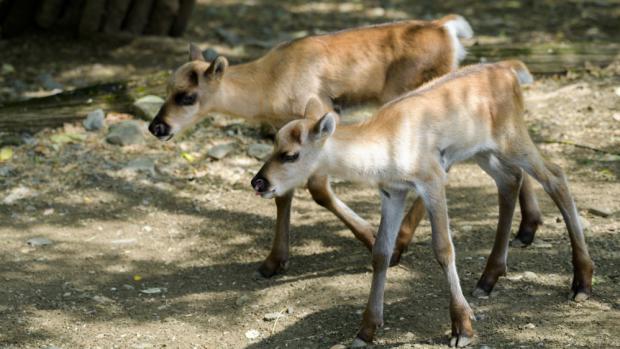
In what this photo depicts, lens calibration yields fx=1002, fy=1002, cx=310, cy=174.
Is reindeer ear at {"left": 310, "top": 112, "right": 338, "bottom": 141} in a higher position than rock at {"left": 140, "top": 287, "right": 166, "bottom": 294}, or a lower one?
higher

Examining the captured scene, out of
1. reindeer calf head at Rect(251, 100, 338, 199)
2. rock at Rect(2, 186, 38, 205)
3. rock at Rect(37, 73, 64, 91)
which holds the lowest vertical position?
rock at Rect(37, 73, 64, 91)

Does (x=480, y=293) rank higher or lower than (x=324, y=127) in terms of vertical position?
lower

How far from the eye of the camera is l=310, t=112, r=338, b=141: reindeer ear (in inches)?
254

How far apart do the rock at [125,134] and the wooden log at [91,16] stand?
3.94 meters

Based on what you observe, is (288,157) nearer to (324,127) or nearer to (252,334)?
(324,127)

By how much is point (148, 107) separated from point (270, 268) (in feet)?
11.5

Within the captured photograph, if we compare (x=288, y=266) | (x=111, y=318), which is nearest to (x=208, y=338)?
(x=111, y=318)

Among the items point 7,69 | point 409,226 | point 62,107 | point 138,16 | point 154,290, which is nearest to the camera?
point 154,290

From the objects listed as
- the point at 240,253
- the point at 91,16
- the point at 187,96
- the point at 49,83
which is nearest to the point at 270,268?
the point at 240,253

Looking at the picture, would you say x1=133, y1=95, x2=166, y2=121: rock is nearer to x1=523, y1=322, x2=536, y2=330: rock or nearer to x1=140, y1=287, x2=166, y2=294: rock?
x1=140, y1=287, x2=166, y2=294: rock

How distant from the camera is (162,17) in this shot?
14.6 metres

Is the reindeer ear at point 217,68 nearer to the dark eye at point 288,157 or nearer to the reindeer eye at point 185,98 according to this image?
the reindeer eye at point 185,98

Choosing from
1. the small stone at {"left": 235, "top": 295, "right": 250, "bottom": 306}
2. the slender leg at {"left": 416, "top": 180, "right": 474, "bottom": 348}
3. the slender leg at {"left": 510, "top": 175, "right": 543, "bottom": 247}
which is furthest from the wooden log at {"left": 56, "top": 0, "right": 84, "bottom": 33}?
the slender leg at {"left": 416, "top": 180, "right": 474, "bottom": 348}


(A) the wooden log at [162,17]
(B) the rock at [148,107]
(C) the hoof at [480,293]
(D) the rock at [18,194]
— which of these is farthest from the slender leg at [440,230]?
(A) the wooden log at [162,17]
